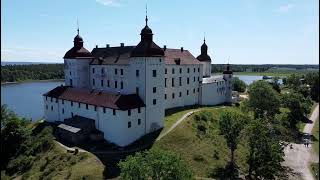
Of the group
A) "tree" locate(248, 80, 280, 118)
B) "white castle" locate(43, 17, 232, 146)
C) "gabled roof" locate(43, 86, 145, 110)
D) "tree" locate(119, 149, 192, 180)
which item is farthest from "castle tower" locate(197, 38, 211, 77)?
"tree" locate(119, 149, 192, 180)

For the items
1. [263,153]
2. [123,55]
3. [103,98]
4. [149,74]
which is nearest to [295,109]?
[263,153]

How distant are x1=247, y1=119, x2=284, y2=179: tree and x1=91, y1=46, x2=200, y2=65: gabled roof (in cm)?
2125

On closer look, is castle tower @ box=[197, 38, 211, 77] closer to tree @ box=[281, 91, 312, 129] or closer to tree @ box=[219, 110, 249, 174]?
tree @ box=[281, 91, 312, 129]

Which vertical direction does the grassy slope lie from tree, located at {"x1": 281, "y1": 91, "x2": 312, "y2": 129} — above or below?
below

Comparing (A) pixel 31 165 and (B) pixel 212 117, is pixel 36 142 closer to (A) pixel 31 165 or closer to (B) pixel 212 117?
(A) pixel 31 165

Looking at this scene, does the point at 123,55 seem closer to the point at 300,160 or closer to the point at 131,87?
the point at 131,87

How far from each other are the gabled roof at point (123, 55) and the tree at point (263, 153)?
21253mm

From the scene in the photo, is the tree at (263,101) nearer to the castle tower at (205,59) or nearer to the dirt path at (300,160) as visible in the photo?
the dirt path at (300,160)

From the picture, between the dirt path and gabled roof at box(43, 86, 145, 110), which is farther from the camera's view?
gabled roof at box(43, 86, 145, 110)

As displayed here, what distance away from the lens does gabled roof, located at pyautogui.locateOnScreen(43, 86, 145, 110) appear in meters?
39.8

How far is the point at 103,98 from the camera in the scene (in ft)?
140

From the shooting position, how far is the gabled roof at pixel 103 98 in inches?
1566

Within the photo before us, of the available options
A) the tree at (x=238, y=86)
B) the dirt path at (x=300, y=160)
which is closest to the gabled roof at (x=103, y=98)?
the dirt path at (x=300, y=160)

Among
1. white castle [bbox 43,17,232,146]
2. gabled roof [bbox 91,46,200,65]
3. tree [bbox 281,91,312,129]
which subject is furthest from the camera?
tree [bbox 281,91,312,129]
